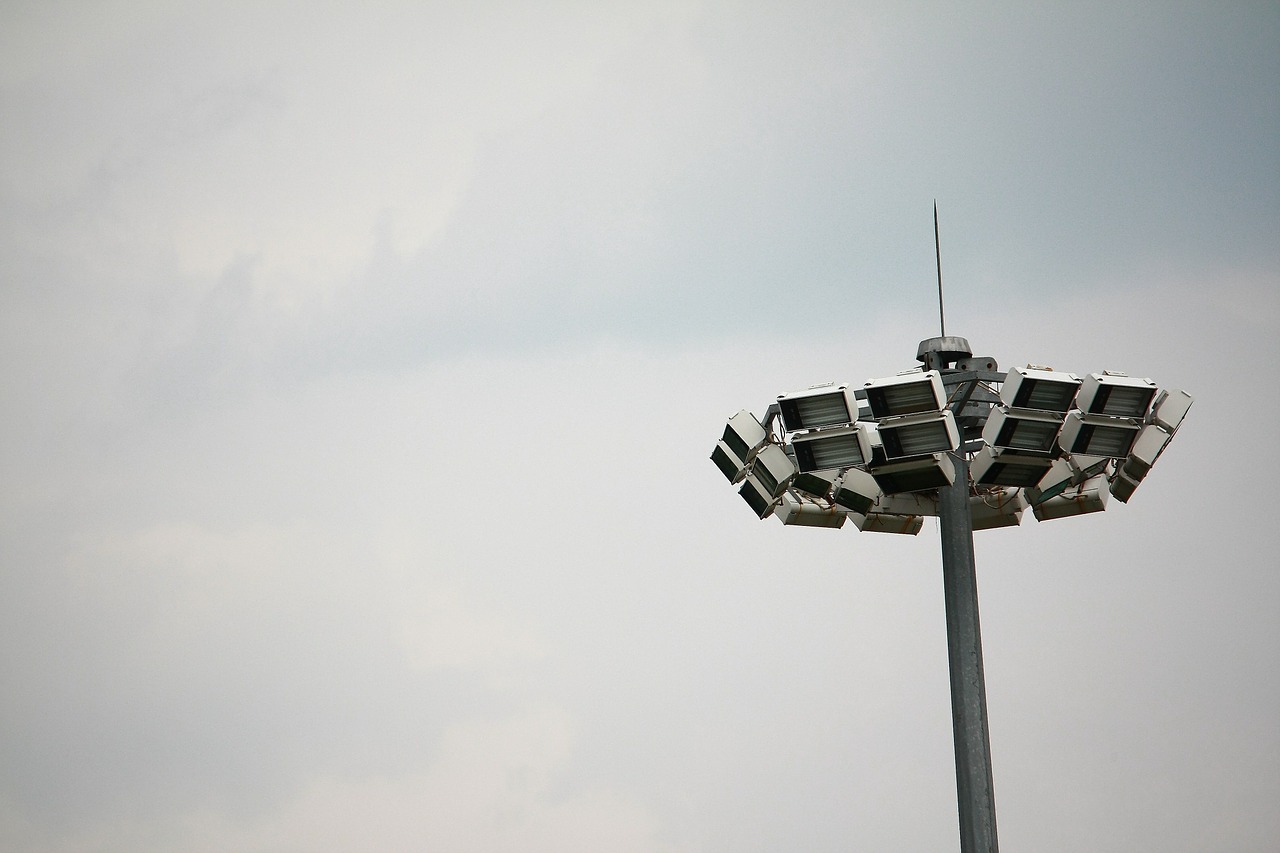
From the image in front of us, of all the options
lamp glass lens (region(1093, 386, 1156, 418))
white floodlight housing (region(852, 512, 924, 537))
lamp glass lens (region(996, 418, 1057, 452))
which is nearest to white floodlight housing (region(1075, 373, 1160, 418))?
lamp glass lens (region(1093, 386, 1156, 418))

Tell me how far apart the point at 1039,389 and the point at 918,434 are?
3.97ft

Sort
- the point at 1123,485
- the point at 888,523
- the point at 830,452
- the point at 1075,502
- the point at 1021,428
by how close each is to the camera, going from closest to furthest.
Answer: the point at 1021,428 < the point at 830,452 < the point at 1123,485 < the point at 1075,502 < the point at 888,523

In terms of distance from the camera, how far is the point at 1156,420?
1230cm

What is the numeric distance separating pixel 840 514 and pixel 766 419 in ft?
6.29

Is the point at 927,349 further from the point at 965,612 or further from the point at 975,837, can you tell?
the point at 975,837

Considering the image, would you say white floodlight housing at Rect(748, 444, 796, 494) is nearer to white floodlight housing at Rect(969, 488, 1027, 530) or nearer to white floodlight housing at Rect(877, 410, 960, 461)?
white floodlight housing at Rect(877, 410, 960, 461)

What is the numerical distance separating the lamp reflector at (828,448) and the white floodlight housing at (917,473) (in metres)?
0.32

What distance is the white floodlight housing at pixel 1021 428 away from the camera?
11.6m

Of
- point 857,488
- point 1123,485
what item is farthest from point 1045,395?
point 857,488

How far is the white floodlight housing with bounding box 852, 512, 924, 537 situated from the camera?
1395cm

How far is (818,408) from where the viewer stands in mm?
11852

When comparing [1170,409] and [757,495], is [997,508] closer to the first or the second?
[1170,409]

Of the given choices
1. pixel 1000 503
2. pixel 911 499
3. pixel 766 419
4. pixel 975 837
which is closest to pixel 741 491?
pixel 766 419

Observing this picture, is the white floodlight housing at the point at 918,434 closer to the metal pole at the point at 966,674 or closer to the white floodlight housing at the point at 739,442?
the metal pole at the point at 966,674
